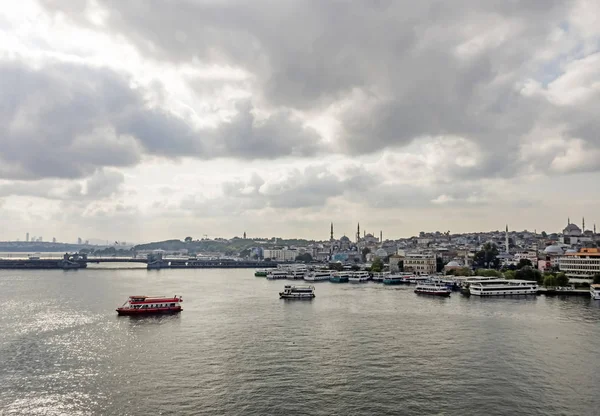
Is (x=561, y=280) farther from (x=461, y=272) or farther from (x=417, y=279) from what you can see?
(x=417, y=279)

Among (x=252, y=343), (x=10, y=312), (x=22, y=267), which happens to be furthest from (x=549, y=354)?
(x=22, y=267)

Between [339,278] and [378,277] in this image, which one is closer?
[339,278]

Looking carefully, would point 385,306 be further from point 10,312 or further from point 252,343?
point 10,312

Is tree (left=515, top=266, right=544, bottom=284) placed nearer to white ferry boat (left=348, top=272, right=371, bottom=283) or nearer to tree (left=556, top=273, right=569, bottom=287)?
tree (left=556, top=273, right=569, bottom=287)

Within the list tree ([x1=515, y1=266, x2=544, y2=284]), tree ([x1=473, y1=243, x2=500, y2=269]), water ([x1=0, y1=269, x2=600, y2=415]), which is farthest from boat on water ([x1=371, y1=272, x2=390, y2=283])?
water ([x1=0, y1=269, x2=600, y2=415])

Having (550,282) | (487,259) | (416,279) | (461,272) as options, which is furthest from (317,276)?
(550,282)

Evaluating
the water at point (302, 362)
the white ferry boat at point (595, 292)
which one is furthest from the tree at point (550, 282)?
the water at point (302, 362)
